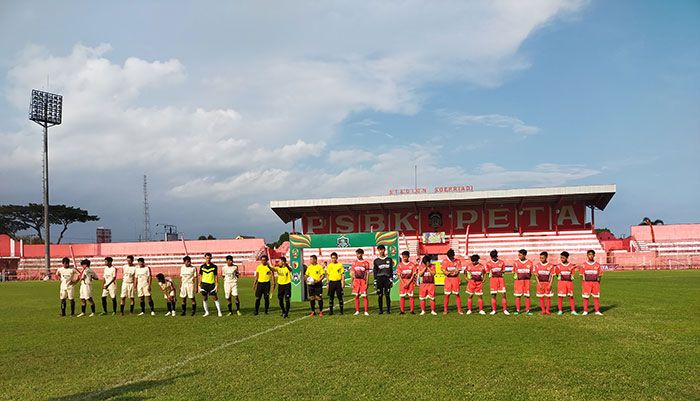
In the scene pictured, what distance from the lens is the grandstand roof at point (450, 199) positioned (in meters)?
50.0

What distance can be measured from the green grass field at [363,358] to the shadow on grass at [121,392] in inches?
1.1

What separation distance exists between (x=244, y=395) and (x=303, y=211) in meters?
51.7

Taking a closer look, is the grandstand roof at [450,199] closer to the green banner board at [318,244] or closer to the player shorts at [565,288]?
the green banner board at [318,244]

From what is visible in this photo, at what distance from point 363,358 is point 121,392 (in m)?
3.77

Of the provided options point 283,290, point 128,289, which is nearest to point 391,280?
point 283,290

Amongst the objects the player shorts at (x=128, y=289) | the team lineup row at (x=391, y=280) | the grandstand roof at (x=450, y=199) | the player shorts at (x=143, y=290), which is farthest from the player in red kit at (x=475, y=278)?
the grandstand roof at (x=450, y=199)

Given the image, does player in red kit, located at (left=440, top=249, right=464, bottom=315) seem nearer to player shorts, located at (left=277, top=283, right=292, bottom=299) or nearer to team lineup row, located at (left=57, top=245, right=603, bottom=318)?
team lineup row, located at (left=57, top=245, right=603, bottom=318)

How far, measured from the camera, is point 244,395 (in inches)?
272

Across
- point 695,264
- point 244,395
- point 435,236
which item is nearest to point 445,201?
point 435,236

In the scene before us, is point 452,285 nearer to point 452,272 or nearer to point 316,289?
point 452,272

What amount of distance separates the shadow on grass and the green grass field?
0.03 m

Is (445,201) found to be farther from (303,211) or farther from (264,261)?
(264,261)

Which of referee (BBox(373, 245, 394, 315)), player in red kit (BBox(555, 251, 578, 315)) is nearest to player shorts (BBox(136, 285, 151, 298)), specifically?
referee (BBox(373, 245, 394, 315))

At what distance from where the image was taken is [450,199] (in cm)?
5275
